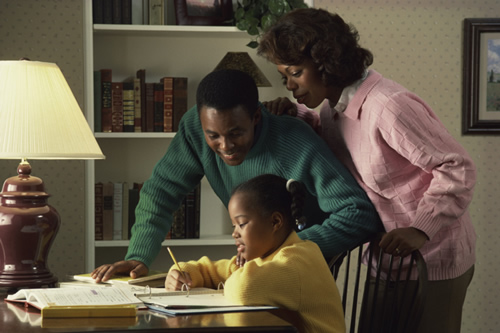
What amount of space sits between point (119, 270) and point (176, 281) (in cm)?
23

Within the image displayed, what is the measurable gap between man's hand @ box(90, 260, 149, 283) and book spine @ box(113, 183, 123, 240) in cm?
145

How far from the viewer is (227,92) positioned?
5.38ft

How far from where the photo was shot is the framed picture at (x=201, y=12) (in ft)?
10.6

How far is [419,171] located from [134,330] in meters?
0.99

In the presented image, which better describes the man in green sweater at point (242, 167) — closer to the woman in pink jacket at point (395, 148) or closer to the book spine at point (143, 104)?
the woman in pink jacket at point (395, 148)

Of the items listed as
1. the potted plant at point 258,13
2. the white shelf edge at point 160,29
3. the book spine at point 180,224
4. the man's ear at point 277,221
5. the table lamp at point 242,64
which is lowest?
the book spine at point 180,224

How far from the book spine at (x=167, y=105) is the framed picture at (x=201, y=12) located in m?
0.29

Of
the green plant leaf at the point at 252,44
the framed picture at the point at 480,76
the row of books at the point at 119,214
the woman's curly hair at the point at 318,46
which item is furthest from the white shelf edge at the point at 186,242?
the woman's curly hair at the point at 318,46

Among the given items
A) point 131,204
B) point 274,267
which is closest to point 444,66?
point 131,204

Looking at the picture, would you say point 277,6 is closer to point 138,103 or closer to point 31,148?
point 138,103

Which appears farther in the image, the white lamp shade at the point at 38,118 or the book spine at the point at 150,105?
the book spine at the point at 150,105

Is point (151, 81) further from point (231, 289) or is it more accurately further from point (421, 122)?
point (231, 289)

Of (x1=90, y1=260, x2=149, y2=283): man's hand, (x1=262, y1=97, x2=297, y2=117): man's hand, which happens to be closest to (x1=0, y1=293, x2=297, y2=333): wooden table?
(x1=90, y1=260, x2=149, y2=283): man's hand

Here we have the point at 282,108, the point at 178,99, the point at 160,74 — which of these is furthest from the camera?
the point at 160,74
